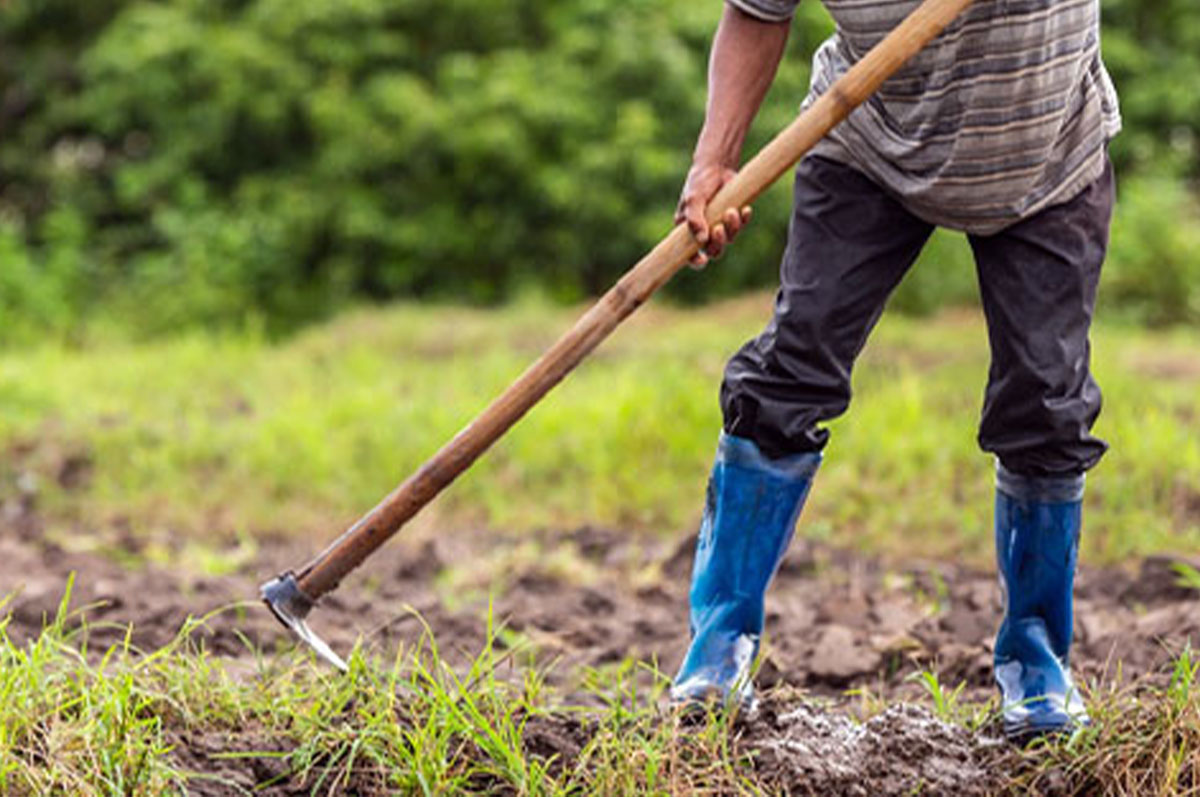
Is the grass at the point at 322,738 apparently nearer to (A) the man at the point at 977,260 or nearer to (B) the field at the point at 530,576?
(B) the field at the point at 530,576

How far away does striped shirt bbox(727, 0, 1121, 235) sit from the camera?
109 inches

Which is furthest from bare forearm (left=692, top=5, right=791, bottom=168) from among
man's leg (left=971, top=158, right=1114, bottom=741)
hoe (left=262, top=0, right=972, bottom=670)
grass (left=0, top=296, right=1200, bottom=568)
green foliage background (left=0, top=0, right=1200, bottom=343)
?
green foliage background (left=0, top=0, right=1200, bottom=343)

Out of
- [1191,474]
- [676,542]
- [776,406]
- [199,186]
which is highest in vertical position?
[776,406]

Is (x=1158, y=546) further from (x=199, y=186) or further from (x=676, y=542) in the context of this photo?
(x=199, y=186)

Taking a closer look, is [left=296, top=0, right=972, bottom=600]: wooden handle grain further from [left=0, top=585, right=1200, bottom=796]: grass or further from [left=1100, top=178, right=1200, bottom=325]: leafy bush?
[left=1100, top=178, right=1200, bottom=325]: leafy bush

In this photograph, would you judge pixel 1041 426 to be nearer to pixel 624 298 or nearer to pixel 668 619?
pixel 624 298

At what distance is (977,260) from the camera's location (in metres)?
3.02

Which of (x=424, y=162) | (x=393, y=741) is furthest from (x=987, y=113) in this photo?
(x=424, y=162)

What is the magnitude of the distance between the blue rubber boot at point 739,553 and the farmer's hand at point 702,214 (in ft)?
1.18

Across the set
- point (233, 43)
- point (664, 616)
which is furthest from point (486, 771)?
point (233, 43)

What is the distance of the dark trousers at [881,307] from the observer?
2914 mm

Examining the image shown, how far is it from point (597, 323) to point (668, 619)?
1.93m

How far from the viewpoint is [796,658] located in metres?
3.93

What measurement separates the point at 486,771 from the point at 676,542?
2.73 meters
